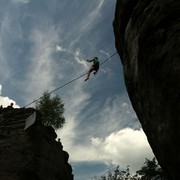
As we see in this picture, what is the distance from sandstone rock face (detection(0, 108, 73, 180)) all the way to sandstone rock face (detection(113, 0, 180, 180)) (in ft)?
42.8

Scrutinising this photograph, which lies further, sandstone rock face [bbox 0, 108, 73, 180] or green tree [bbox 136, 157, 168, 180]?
green tree [bbox 136, 157, 168, 180]

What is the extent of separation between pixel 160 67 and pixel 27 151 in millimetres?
15015

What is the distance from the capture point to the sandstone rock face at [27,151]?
58.5 feet

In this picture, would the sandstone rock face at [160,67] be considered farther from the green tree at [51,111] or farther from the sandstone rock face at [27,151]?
the green tree at [51,111]

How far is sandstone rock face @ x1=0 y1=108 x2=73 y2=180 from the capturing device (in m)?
17.8

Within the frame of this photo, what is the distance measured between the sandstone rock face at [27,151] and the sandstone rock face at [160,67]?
13038mm

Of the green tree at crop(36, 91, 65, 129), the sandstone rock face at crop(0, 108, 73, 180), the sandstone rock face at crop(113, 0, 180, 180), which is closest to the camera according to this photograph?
the sandstone rock face at crop(113, 0, 180, 180)

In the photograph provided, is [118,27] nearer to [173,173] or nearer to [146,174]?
[173,173]

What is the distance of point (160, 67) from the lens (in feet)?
19.4

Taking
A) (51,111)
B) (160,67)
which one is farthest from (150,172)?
(160,67)

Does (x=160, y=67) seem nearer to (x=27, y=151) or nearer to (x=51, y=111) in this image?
(x=27, y=151)

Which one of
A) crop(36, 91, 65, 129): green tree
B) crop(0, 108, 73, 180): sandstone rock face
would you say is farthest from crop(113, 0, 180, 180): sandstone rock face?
crop(36, 91, 65, 129): green tree

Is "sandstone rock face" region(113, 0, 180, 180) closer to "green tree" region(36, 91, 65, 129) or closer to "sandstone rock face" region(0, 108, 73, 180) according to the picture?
"sandstone rock face" region(0, 108, 73, 180)

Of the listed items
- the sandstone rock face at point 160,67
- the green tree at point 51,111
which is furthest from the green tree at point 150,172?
the sandstone rock face at point 160,67
